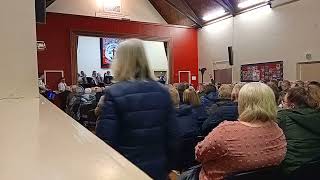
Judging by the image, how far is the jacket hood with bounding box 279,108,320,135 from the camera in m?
2.14

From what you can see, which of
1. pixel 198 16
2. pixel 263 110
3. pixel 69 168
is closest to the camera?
pixel 69 168

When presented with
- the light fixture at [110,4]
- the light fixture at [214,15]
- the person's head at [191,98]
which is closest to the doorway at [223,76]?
the light fixture at [214,15]

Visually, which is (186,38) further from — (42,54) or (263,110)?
(263,110)

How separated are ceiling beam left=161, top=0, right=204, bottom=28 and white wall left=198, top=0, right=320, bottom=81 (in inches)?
16.4

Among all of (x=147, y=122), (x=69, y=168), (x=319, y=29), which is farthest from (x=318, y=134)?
(x=319, y=29)

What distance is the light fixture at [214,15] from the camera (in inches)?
414

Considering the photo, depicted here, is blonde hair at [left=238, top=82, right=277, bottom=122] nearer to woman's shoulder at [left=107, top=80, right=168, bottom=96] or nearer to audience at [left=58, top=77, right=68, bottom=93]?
woman's shoulder at [left=107, top=80, right=168, bottom=96]

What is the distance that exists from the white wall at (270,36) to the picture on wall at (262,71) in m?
0.14

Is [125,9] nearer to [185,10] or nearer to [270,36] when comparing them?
[185,10]

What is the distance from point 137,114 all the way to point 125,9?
10294 mm

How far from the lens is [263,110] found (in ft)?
5.84

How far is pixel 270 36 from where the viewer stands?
8945 mm

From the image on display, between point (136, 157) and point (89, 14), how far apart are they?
980cm

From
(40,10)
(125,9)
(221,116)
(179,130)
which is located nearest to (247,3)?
(125,9)
